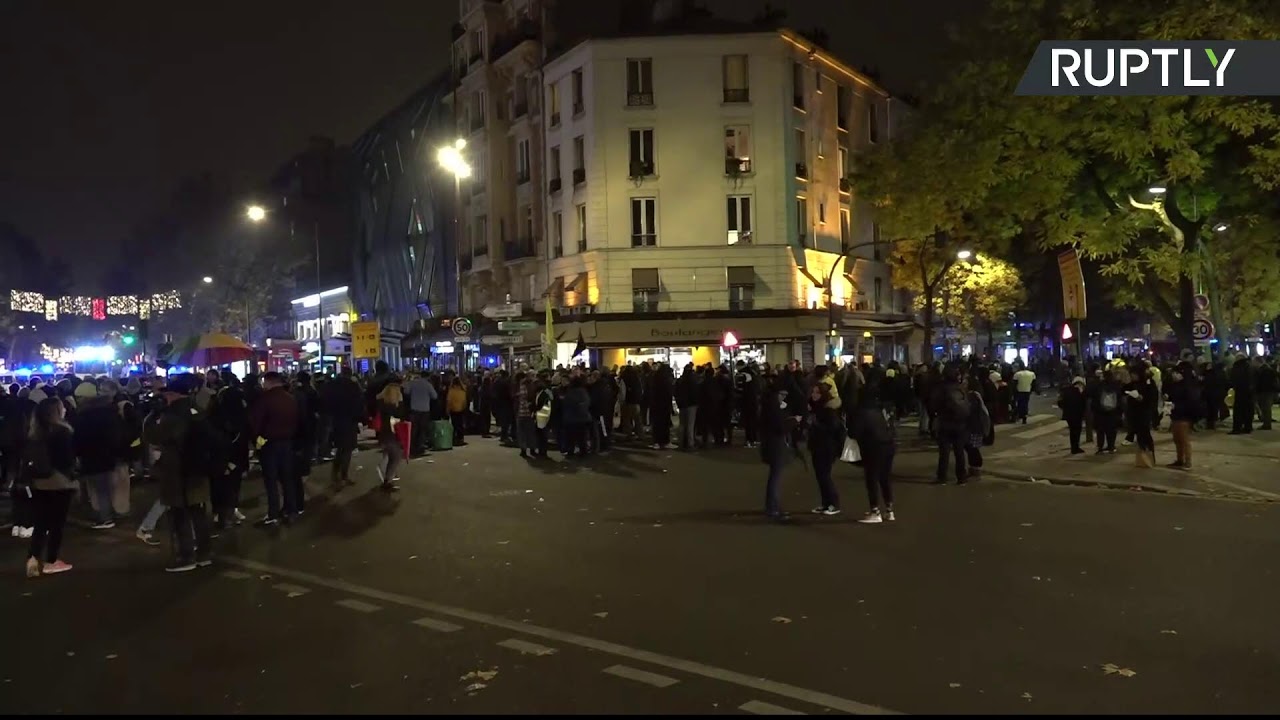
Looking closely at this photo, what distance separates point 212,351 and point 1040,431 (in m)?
20.3

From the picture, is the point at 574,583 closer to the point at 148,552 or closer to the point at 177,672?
the point at 177,672

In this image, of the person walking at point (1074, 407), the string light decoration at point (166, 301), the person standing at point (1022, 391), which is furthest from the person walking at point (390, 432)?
the string light decoration at point (166, 301)

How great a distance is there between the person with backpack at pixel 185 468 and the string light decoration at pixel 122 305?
209ft

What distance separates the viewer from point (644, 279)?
38719mm

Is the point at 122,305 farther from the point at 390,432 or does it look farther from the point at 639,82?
the point at 390,432

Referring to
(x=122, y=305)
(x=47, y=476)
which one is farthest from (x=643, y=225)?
(x=122, y=305)

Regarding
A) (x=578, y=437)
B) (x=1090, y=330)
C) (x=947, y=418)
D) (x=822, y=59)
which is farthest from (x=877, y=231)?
(x=947, y=418)

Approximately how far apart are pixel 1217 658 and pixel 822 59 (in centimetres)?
3814

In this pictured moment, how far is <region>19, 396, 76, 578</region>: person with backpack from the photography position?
9336mm

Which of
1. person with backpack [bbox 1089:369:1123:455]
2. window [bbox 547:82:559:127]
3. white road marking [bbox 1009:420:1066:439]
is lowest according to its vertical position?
white road marking [bbox 1009:420:1066:439]

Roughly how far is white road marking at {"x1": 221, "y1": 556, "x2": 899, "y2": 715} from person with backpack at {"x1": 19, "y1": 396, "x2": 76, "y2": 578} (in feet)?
6.35

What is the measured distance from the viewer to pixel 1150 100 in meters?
19.6

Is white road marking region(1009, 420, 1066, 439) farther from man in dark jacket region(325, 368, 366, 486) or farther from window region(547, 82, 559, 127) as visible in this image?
window region(547, 82, 559, 127)

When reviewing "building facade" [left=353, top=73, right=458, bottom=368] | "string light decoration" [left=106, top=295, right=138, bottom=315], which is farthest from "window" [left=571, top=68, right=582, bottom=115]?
"string light decoration" [left=106, top=295, right=138, bottom=315]
